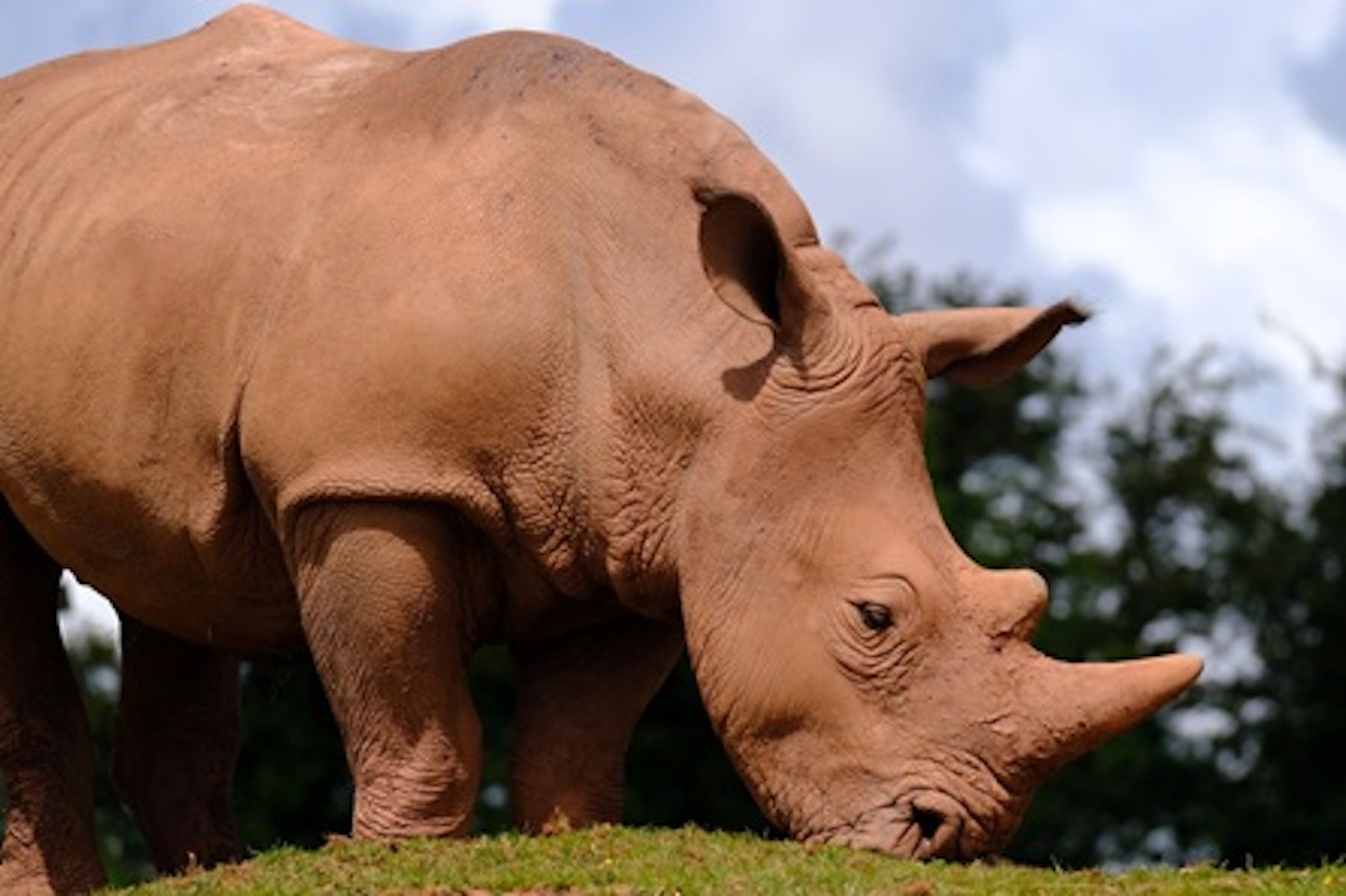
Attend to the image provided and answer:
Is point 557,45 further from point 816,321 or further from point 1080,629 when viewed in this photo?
point 1080,629

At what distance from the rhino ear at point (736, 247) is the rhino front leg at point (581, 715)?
5.11ft

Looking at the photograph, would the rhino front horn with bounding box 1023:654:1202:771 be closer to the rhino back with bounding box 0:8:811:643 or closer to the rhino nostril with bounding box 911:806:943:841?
the rhino nostril with bounding box 911:806:943:841

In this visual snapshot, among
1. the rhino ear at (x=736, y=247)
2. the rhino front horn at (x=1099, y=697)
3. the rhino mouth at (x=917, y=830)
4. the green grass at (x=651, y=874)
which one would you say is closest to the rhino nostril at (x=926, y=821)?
the rhino mouth at (x=917, y=830)

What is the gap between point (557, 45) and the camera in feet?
43.3

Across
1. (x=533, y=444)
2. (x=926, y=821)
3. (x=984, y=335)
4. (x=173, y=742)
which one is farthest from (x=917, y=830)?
(x=173, y=742)

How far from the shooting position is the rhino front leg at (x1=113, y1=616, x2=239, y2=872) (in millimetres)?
14883

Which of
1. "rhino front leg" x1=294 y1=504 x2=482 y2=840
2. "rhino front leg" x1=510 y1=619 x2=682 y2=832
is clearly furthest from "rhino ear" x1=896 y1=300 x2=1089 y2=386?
"rhino front leg" x1=294 y1=504 x2=482 y2=840

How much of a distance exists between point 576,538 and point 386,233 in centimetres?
125

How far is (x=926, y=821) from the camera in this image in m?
12.0

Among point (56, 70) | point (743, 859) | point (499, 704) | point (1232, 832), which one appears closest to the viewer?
point (743, 859)

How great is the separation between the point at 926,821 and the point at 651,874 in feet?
3.73

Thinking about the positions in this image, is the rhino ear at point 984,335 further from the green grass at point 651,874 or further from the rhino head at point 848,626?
the green grass at point 651,874

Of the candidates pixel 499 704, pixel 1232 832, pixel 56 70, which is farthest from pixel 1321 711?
pixel 56 70

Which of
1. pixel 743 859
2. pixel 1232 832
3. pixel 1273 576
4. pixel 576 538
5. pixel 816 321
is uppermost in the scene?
pixel 816 321
